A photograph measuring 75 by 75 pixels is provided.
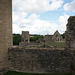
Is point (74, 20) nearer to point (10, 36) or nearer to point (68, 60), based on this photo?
point (68, 60)

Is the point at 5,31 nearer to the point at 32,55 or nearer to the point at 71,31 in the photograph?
the point at 32,55

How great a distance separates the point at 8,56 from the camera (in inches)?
358

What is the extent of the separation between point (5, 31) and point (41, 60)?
4.45 metres

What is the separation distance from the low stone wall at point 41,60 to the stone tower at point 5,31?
539 mm

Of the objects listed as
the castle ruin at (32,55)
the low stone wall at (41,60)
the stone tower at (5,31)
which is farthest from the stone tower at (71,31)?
the stone tower at (5,31)

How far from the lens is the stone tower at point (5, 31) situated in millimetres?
8359

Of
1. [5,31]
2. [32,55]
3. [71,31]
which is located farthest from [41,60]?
[5,31]

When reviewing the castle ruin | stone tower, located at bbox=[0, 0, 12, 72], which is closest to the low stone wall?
the castle ruin

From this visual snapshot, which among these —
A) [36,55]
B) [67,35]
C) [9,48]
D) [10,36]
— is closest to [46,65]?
[36,55]

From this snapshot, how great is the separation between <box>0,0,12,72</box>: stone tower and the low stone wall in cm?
54

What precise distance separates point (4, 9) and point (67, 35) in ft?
20.9

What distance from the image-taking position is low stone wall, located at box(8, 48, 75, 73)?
8.07 m

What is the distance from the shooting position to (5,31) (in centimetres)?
868

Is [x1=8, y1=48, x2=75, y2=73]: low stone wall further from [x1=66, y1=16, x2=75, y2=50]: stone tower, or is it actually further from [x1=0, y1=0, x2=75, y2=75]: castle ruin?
[x1=66, y1=16, x2=75, y2=50]: stone tower
